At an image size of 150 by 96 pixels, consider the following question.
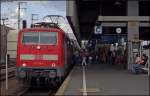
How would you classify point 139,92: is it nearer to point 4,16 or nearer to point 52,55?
point 52,55

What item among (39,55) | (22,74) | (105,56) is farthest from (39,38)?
(105,56)

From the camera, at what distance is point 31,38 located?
23203mm

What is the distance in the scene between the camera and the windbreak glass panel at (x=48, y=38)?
23.0 meters

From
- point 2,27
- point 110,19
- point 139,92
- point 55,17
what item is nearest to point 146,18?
point 110,19

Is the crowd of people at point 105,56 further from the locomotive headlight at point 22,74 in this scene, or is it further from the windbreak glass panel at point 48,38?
the locomotive headlight at point 22,74

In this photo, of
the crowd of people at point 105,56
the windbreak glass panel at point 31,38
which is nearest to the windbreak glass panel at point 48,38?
the windbreak glass panel at point 31,38

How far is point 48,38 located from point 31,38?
893 millimetres

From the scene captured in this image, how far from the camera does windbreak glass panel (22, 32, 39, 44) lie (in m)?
23.1

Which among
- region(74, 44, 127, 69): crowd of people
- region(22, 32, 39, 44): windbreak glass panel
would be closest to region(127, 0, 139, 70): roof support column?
region(74, 44, 127, 69): crowd of people

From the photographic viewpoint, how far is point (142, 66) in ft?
93.1

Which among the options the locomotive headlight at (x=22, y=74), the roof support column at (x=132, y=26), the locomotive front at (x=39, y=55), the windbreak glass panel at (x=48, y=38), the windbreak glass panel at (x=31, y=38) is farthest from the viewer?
the roof support column at (x=132, y=26)

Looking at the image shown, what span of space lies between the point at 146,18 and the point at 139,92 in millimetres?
15541

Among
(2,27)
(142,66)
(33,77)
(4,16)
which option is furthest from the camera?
(4,16)

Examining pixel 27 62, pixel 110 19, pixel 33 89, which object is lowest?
pixel 33 89
